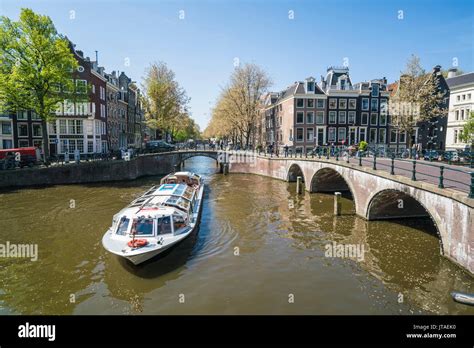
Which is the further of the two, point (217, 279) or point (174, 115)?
point (174, 115)

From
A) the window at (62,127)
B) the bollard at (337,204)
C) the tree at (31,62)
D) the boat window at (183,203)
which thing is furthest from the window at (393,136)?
the window at (62,127)

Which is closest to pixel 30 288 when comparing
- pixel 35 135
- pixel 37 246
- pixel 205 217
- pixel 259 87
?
pixel 37 246

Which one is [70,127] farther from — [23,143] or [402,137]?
[402,137]

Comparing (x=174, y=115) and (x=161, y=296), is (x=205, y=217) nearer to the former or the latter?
(x=161, y=296)

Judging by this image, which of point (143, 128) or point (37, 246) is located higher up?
point (143, 128)

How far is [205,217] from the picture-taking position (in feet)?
72.7

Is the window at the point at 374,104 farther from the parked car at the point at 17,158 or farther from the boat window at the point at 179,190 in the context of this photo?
the parked car at the point at 17,158

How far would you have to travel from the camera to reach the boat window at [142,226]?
1388 centimetres

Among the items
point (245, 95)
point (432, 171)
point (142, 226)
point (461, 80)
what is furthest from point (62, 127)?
point (461, 80)

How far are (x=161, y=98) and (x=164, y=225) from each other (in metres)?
46.2

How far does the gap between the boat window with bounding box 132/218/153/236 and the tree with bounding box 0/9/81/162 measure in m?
26.7

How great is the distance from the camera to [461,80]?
52531mm

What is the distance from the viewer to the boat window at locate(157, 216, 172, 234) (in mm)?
14177
